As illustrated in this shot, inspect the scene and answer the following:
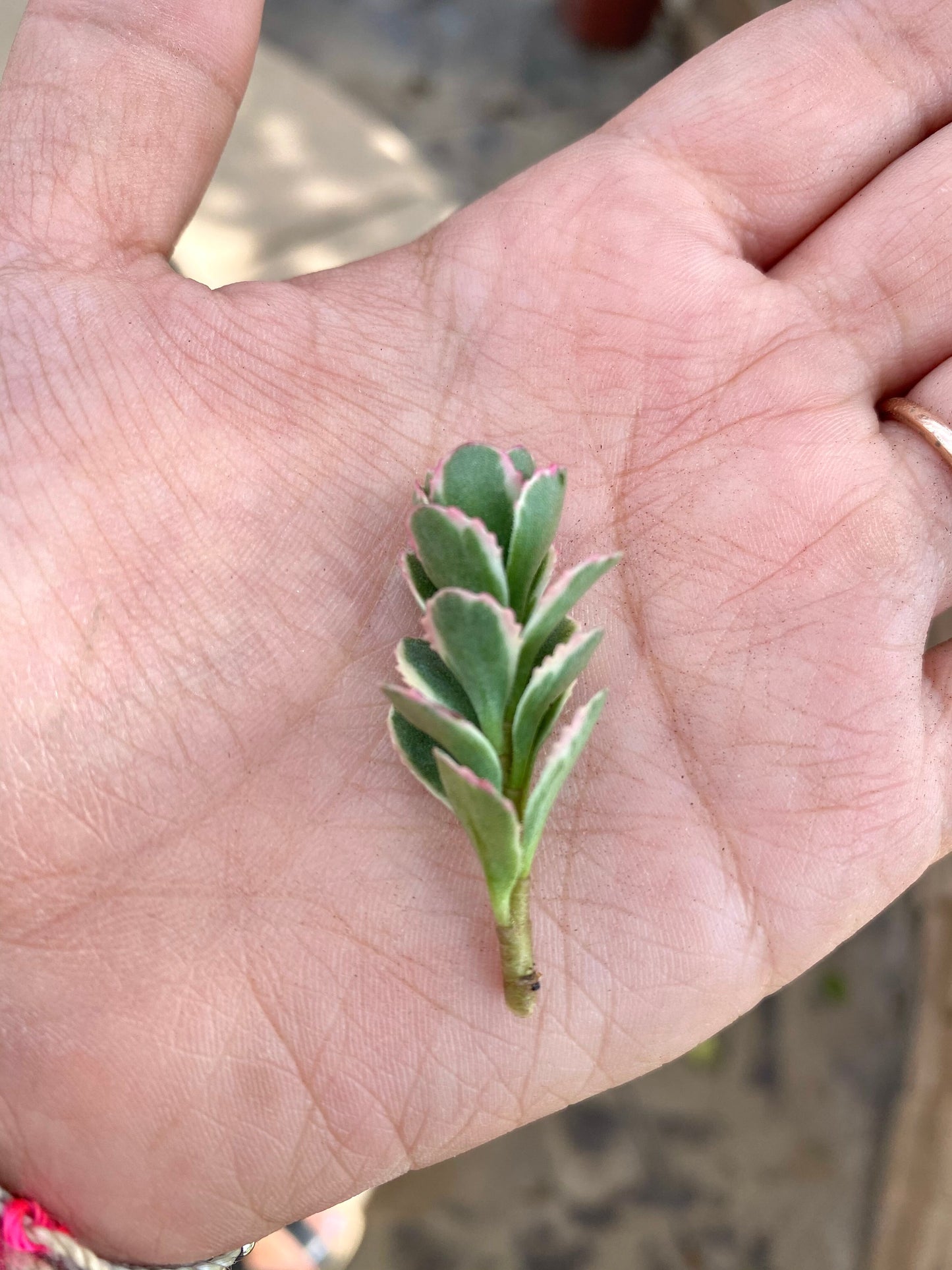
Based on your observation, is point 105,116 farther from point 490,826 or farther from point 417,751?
point 490,826

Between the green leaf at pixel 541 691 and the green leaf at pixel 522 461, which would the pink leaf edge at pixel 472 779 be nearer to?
the green leaf at pixel 541 691

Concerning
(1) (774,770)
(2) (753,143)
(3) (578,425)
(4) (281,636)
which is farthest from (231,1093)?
(2) (753,143)

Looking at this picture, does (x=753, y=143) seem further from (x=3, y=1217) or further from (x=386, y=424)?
(x=3, y=1217)

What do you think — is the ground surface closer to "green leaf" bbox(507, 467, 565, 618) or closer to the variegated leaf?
the variegated leaf

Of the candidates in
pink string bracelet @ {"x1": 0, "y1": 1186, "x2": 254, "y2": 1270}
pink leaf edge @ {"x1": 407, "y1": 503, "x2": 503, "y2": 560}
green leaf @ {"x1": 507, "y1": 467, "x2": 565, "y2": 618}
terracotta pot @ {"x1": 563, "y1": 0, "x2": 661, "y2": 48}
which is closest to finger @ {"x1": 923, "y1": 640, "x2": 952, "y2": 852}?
green leaf @ {"x1": 507, "y1": 467, "x2": 565, "y2": 618}

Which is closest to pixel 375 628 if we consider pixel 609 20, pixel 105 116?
pixel 105 116

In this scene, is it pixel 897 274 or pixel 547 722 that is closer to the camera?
pixel 547 722
